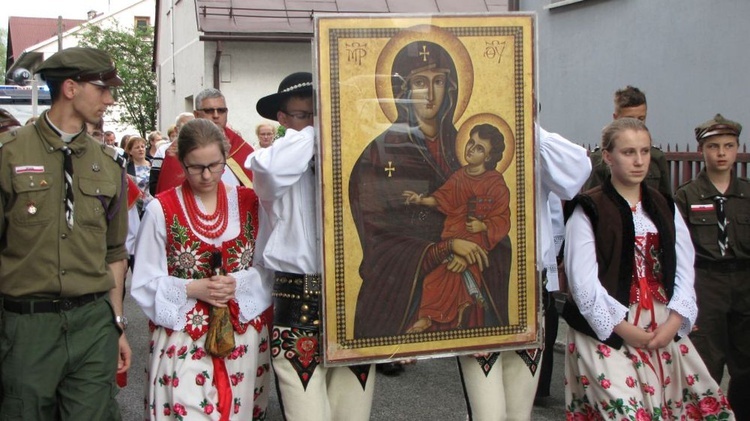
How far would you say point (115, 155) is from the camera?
3.81 meters

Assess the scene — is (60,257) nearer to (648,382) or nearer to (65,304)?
(65,304)

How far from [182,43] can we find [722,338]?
831 inches

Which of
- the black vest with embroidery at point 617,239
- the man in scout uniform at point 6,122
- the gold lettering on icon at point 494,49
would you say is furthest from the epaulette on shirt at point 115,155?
the black vest with embroidery at point 617,239

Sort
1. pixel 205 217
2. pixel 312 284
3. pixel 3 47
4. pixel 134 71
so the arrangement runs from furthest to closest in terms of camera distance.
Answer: pixel 3 47 → pixel 134 71 → pixel 205 217 → pixel 312 284

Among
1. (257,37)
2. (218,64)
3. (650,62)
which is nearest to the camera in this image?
(650,62)

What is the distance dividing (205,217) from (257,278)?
34 centimetres

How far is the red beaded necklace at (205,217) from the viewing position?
12.5 ft

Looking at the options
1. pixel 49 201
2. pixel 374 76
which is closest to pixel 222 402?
pixel 49 201

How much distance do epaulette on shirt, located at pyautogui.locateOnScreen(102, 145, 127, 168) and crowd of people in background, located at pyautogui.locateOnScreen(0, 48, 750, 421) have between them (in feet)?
0.04

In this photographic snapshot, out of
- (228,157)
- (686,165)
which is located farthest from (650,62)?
(228,157)

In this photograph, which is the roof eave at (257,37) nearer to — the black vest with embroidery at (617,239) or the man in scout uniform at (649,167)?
the man in scout uniform at (649,167)

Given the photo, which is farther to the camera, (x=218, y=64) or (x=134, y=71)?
(x=134, y=71)

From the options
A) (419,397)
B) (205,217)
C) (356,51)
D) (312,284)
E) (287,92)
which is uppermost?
(356,51)

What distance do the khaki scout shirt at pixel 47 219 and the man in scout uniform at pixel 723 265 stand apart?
10.6ft
